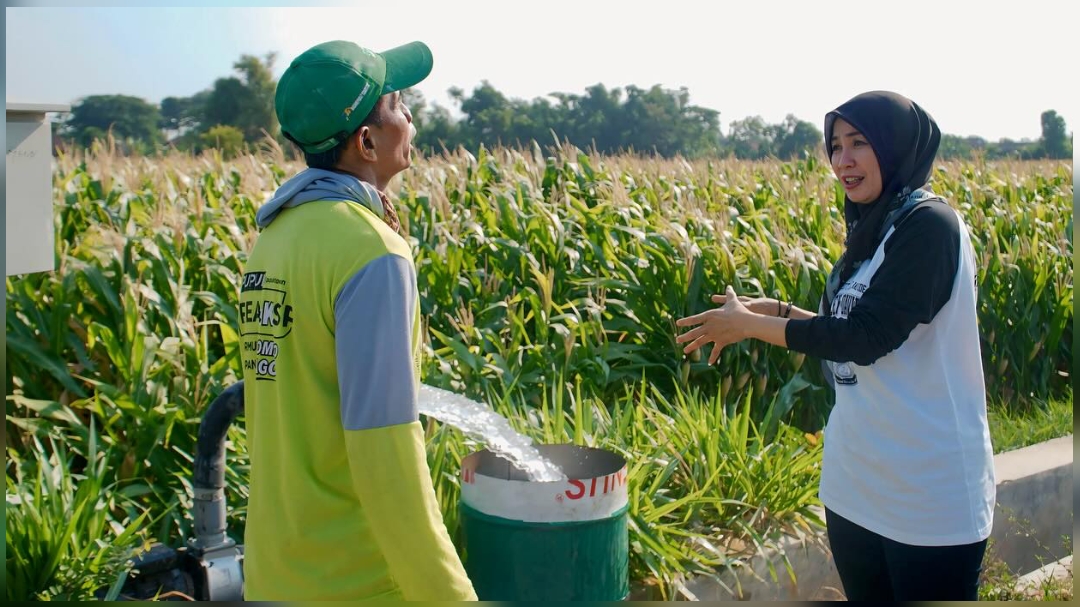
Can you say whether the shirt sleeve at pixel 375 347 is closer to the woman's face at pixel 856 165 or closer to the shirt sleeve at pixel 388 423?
the shirt sleeve at pixel 388 423

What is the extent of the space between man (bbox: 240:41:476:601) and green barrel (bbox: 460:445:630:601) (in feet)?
2.85

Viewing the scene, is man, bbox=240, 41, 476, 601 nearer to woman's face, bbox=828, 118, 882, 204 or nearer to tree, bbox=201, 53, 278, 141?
woman's face, bbox=828, 118, 882, 204

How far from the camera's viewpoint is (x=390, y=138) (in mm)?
1916

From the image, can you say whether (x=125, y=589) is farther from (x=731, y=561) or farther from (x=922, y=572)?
(x=922, y=572)

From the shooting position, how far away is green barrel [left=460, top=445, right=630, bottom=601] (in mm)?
2658

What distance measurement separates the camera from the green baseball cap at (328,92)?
1.82 metres

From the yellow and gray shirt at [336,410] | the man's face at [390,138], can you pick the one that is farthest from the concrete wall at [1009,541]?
the man's face at [390,138]

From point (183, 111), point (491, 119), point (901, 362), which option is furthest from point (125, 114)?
point (901, 362)

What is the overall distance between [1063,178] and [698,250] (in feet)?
28.3

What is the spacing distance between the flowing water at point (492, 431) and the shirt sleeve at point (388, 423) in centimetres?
87

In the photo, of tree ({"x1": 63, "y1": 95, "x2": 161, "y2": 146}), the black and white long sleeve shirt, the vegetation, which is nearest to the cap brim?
the black and white long sleeve shirt

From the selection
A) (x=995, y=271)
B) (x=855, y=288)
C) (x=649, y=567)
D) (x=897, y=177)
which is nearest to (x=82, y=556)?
(x=649, y=567)

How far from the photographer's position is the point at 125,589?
3.20 metres

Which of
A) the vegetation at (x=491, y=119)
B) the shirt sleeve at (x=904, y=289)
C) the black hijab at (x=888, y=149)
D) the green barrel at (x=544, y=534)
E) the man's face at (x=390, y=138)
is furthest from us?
the vegetation at (x=491, y=119)
